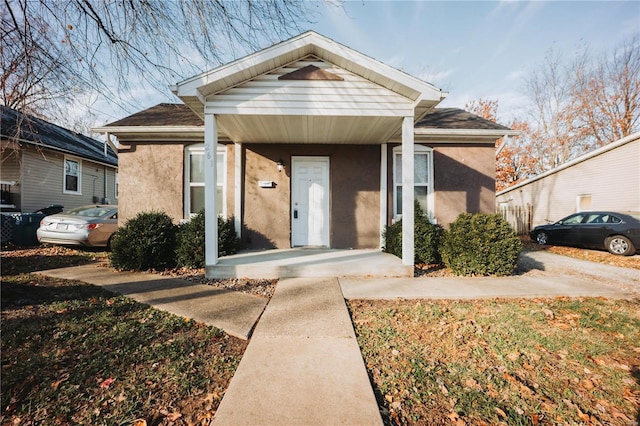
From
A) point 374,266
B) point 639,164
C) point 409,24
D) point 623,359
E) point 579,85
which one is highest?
point 579,85

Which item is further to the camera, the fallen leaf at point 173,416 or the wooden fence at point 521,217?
the wooden fence at point 521,217

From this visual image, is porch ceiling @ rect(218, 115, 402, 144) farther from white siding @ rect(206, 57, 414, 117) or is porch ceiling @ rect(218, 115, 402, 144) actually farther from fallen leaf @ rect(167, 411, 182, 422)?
fallen leaf @ rect(167, 411, 182, 422)

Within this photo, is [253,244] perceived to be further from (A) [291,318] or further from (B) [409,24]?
(B) [409,24]

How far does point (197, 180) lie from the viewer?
24.9ft

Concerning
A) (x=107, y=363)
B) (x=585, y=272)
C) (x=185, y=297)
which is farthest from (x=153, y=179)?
(x=585, y=272)

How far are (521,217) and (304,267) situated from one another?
1491 centimetres

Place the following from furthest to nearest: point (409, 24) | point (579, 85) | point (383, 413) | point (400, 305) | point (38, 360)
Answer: point (579, 85), point (409, 24), point (400, 305), point (38, 360), point (383, 413)

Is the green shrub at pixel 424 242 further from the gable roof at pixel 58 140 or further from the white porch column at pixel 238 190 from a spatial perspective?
the gable roof at pixel 58 140

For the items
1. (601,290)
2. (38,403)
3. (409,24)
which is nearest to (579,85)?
(409,24)

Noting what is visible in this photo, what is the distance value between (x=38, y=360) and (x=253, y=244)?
5021mm

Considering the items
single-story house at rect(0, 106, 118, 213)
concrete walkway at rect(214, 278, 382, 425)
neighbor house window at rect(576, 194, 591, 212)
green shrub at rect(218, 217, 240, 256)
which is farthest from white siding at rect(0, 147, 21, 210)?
neighbor house window at rect(576, 194, 591, 212)

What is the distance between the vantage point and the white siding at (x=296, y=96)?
203 inches

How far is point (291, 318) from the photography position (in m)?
3.39

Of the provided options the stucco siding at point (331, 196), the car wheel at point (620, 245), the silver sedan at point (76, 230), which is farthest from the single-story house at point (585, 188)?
the silver sedan at point (76, 230)
